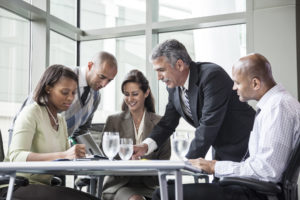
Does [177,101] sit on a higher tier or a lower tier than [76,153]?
higher

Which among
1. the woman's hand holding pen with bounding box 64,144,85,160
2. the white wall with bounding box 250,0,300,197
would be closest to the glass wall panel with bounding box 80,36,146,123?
the white wall with bounding box 250,0,300,197

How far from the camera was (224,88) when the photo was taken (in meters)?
3.12

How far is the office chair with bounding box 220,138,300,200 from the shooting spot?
202cm

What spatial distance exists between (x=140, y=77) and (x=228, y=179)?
179 centimetres

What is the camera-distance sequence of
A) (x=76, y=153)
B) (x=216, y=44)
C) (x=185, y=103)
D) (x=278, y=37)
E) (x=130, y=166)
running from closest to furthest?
(x=130, y=166)
(x=76, y=153)
(x=185, y=103)
(x=278, y=37)
(x=216, y=44)

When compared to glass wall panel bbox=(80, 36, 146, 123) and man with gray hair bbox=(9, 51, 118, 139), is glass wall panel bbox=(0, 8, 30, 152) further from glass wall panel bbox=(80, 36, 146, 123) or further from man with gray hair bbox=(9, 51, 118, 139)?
man with gray hair bbox=(9, 51, 118, 139)

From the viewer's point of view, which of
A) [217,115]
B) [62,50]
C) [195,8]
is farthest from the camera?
[62,50]

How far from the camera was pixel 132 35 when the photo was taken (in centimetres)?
580

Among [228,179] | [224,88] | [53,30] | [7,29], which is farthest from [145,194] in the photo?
[53,30]

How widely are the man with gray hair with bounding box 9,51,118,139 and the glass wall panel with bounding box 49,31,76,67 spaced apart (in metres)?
1.62

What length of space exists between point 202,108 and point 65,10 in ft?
10.2

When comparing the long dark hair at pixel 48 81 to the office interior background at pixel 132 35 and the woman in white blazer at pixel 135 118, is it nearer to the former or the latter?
the woman in white blazer at pixel 135 118

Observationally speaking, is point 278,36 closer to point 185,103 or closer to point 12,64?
point 185,103

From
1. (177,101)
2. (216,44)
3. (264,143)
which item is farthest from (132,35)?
(264,143)
